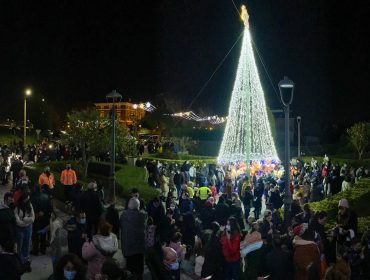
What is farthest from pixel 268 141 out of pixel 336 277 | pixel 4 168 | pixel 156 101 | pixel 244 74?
pixel 156 101

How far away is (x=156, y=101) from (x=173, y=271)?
61797 millimetres

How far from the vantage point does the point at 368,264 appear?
7.27m

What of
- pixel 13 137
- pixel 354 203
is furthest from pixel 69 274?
pixel 13 137

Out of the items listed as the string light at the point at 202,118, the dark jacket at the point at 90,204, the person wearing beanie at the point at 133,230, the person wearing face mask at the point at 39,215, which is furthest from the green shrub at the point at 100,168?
the string light at the point at 202,118

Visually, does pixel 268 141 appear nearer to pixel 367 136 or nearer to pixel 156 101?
pixel 367 136

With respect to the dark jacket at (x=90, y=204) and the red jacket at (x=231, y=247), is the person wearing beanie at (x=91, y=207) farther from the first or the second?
the red jacket at (x=231, y=247)

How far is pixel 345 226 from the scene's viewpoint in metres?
8.98

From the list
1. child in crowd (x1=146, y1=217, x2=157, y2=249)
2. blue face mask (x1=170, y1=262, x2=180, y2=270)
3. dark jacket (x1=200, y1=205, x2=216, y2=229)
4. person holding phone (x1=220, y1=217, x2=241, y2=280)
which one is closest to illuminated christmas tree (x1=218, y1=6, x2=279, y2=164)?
dark jacket (x1=200, y1=205, x2=216, y2=229)

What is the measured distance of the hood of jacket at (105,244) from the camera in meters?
6.82

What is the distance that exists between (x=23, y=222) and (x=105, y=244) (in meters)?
3.04

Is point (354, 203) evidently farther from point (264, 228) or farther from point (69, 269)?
point (69, 269)

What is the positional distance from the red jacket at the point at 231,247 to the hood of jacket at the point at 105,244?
2.27 m

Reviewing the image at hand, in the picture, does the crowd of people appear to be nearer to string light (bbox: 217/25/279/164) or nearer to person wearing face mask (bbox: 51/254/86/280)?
person wearing face mask (bbox: 51/254/86/280)

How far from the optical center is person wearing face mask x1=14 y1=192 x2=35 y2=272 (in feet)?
30.0
